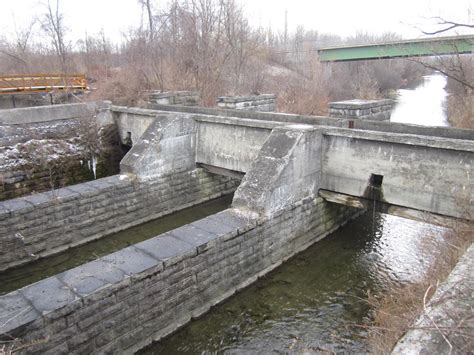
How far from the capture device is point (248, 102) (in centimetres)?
1256

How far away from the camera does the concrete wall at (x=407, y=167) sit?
260 inches

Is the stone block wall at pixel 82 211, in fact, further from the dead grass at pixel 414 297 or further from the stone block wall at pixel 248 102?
the dead grass at pixel 414 297

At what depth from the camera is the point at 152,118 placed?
1177 centimetres

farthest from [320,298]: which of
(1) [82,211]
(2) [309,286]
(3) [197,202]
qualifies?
(1) [82,211]

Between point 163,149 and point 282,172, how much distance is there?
171 inches

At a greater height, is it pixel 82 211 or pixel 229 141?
pixel 229 141

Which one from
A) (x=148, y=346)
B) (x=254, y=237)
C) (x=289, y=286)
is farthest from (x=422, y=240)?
(x=148, y=346)

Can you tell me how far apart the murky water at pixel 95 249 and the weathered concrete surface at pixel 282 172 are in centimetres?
332

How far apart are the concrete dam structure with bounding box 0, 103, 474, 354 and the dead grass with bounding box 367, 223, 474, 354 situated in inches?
35.4

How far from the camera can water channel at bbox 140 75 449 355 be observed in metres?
5.80

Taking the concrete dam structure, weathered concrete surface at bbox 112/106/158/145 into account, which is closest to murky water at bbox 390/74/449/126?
the concrete dam structure

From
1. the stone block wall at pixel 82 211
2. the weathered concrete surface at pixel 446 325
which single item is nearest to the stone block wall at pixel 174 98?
the stone block wall at pixel 82 211

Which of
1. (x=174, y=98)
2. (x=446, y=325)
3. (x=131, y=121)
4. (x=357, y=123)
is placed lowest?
(x=446, y=325)

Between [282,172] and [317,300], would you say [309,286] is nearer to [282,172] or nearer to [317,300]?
[317,300]
